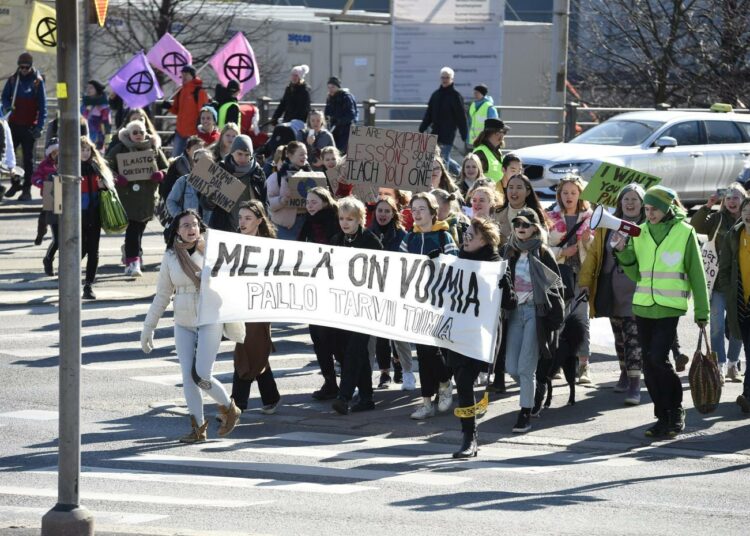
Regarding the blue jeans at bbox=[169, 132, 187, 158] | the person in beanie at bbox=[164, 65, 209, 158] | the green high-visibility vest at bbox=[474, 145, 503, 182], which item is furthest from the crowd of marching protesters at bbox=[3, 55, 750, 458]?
the person in beanie at bbox=[164, 65, 209, 158]

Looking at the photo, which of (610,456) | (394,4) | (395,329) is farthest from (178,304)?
(394,4)

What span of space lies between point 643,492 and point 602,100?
29288 millimetres

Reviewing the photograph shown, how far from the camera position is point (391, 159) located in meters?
14.4

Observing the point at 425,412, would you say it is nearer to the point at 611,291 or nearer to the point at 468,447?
the point at 468,447

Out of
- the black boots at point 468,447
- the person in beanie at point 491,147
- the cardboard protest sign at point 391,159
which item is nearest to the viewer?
the black boots at point 468,447

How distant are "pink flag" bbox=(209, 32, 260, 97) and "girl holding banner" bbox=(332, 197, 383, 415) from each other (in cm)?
1288

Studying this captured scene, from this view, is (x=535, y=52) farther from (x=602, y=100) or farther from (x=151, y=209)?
(x=151, y=209)

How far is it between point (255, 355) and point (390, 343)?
2.00m

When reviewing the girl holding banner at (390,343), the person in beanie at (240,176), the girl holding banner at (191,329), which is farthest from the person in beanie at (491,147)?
the girl holding banner at (191,329)

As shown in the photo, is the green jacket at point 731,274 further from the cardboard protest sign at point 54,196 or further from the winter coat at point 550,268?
the cardboard protest sign at point 54,196

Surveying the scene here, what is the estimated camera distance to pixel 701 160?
24.2m

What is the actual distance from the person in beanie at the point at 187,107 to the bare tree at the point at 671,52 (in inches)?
531

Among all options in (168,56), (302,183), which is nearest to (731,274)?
(302,183)

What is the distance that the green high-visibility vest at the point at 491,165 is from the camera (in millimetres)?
17500
